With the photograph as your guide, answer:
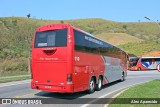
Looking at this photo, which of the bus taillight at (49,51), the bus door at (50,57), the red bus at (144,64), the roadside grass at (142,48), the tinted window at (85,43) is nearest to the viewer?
the bus door at (50,57)

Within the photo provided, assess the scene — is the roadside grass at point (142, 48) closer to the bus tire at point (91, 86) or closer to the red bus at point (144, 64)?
the red bus at point (144, 64)

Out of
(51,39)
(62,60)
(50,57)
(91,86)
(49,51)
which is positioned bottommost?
→ (91,86)

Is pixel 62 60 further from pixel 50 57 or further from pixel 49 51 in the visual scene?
pixel 49 51

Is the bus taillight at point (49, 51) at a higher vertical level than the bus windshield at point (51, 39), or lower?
lower

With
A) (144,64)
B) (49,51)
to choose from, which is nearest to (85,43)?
(49,51)

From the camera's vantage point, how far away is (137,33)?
147 metres

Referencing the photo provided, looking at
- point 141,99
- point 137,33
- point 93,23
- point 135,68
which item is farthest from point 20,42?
point 93,23

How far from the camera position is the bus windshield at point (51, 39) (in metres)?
15.4

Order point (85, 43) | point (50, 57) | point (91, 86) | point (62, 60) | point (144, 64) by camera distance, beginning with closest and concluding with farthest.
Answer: point (62, 60), point (50, 57), point (85, 43), point (91, 86), point (144, 64)

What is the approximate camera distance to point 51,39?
15766mm

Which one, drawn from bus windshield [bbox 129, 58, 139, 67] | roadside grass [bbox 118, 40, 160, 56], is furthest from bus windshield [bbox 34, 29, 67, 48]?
roadside grass [bbox 118, 40, 160, 56]

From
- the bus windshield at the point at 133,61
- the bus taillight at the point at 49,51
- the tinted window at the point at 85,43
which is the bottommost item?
the bus windshield at the point at 133,61

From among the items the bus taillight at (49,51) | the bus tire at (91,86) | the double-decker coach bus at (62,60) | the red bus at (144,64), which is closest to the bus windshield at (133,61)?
the red bus at (144,64)

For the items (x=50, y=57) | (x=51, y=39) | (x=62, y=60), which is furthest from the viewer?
(x=51, y=39)
